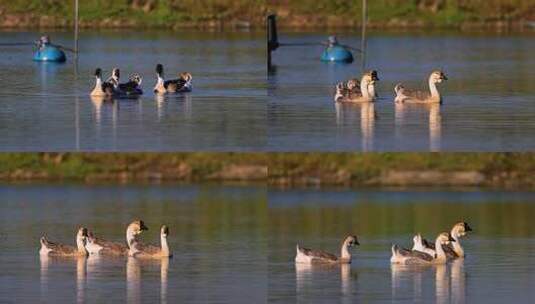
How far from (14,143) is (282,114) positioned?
148 inches

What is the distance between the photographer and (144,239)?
108 feet

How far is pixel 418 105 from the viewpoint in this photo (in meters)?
31.0

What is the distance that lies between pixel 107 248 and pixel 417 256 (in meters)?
3.70

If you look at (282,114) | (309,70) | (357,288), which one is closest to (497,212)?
(309,70)

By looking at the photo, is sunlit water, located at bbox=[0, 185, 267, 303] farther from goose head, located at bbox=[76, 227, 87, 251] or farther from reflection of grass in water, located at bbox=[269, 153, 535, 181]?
reflection of grass in water, located at bbox=[269, 153, 535, 181]

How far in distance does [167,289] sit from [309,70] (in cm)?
1309

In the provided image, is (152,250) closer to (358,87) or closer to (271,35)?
(358,87)

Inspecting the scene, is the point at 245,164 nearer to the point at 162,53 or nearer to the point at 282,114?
the point at 162,53

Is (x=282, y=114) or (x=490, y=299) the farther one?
(x=282, y=114)

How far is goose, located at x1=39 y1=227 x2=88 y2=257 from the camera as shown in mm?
28969

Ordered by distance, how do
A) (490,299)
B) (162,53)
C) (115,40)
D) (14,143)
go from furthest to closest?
1. (115,40)
2. (162,53)
3. (14,143)
4. (490,299)

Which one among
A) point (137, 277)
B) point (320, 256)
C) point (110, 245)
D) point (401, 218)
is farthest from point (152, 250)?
point (401, 218)

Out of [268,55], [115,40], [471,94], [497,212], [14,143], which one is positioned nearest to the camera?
[14,143]

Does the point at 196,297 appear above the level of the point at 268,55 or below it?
below
